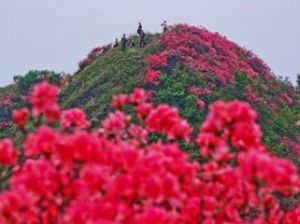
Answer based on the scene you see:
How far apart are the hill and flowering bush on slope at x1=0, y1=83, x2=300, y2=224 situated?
2142 cm

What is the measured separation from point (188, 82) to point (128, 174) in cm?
2790

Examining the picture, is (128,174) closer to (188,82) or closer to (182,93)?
(182,93)

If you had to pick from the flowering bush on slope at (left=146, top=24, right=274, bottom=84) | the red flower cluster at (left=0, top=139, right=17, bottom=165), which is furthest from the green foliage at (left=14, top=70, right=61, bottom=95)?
the red flower cluster at (left=0, top=139, right=17, bottom=165)

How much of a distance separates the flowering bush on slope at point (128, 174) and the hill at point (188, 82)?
2142cm

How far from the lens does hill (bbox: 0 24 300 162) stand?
34406 mm

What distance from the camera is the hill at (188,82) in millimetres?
34406

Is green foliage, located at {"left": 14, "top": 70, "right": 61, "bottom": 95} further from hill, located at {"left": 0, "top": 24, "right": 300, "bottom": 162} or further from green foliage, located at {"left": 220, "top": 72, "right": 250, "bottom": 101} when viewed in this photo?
green foliage, located at {"left": 220, "top": 72, "right": 250, "bottom": 101}

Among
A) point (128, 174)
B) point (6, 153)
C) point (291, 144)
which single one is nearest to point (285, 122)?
point (291, 144)

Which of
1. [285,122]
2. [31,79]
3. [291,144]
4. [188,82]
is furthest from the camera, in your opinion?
[31,79]

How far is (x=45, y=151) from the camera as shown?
8688 mm

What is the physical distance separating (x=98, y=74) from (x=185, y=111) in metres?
9.06

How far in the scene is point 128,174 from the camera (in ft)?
27.8

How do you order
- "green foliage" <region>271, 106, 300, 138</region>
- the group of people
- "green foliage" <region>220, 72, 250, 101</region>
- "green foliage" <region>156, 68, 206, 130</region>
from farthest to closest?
the group of people < "green foliage" <region>220, 72, 250, 101</region> < "green foliage" <region>271, 106, 300, 138</region> < "green foliage" <region>156, 68, 206, 130</region>

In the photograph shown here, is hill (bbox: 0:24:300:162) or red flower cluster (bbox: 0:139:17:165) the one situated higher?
hill (bbox: 0:24:300:162)
